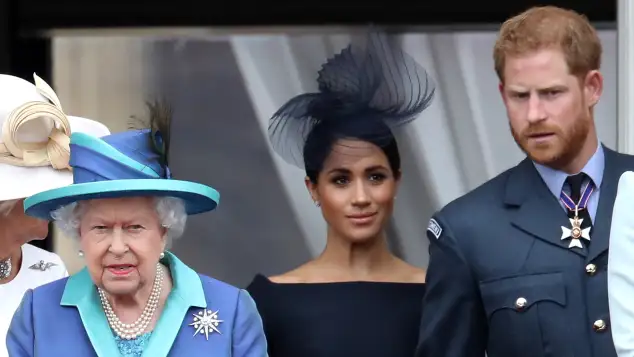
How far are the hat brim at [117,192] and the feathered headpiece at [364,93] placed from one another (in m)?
0.84

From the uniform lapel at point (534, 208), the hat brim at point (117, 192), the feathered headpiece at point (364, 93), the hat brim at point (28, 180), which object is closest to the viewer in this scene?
the hat brim at point (117, 192)

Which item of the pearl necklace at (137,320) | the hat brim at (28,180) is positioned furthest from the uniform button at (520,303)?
the hat brim at (28,180)

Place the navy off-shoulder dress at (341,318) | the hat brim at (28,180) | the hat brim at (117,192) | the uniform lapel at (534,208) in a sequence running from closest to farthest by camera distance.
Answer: the hat brim at (117,192), the uniform lapel at (534,208), the hat brim at (28,180), the navy off-shoulder dress at (341,318)

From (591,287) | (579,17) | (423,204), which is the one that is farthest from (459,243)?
(423,204)

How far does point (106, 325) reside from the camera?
379 centimetres

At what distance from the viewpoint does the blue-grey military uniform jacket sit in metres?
3.87

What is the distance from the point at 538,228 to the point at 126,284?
104cm

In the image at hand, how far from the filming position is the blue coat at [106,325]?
12.4ft

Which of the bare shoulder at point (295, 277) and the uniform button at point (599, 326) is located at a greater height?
the bare shoulder at point (295, 277)

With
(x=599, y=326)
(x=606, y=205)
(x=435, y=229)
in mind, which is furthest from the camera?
(x=435, y=229)

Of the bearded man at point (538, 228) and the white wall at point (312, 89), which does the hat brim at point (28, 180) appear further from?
the white wall at point (312, 89)

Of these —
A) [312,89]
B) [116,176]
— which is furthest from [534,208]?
[312,89]

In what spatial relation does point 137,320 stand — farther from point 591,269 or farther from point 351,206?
point 591,269

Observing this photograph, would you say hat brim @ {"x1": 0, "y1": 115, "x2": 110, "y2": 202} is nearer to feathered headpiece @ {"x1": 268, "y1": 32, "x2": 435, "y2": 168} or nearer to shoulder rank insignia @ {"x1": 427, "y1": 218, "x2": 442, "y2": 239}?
feathered headpiece @ {"x1": 268, "y1": 32, "x2": 435, "y2": 168}
